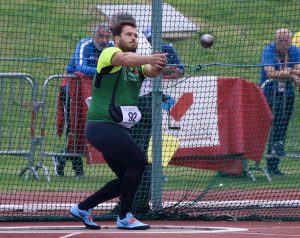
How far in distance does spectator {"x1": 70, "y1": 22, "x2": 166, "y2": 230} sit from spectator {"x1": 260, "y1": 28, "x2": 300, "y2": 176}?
3.11 m

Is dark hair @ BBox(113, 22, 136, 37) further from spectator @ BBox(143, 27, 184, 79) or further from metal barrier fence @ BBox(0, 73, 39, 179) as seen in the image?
metal barrier fence @ BBox(0, 73, 39, 179)

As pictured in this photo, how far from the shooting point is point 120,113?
7.93m

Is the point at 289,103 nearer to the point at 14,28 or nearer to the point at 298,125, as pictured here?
the point at 298,125

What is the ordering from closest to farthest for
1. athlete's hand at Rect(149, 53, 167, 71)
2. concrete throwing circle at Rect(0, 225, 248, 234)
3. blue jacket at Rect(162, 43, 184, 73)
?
1. athlete's hand at Rect(149, 53, 167, 71)
2. concrete throwing circle at Rect(0, 225, 248, 234)
3. blue jacket at Rect(162, 43, 184, 73)

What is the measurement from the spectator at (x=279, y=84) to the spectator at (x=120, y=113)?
3.11 metres

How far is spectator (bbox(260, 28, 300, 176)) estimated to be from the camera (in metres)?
11.1

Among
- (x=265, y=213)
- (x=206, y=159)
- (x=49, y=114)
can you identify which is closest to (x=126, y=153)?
(x=265, y=213)

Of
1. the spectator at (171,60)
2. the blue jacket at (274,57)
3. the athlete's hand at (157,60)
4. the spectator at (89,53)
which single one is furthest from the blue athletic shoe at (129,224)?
the blue jacket at (274,57)

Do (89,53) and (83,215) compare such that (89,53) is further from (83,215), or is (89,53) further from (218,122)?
(83,215)

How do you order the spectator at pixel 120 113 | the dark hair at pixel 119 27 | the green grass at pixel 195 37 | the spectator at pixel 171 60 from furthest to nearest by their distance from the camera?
the green grass at pixel 195 37 < the spectator at pixel 171 60 < the dark hair at pixel 119 27 < the spectator at pixel 120 113

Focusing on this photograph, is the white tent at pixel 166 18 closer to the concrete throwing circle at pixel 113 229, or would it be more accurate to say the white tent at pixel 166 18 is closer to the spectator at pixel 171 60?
the spectator at pixel 171 60

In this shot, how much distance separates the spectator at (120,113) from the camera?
25.9 ft

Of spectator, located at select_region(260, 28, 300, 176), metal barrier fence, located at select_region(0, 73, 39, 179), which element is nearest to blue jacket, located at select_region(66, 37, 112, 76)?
metal barrier fence, located at select_region(0, 73, 39, 179)

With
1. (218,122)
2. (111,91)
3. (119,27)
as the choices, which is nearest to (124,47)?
(119,27)
